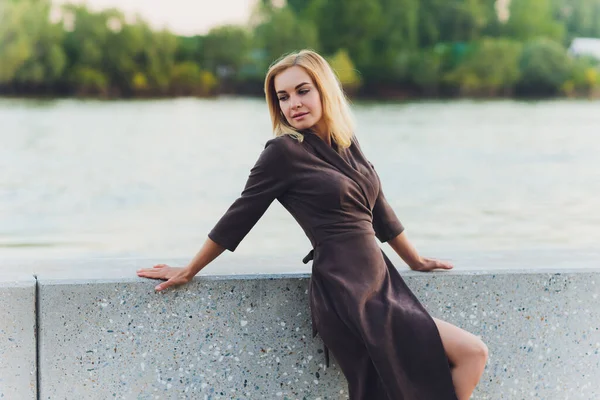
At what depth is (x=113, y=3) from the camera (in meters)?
54.9

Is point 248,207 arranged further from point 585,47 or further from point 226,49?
point 585,47

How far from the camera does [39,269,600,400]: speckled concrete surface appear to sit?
2945 mm

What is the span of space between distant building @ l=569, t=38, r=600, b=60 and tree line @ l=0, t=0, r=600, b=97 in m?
0.40

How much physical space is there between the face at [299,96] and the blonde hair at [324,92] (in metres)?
0.02

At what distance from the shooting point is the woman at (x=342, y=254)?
2.79 metres

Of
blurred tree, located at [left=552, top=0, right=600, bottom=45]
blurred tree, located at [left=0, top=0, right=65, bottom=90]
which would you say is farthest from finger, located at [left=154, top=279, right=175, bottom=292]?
blurred tree, located at [left=552, top=0, right=600, bottom=45]

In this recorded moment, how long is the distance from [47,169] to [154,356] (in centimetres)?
2428

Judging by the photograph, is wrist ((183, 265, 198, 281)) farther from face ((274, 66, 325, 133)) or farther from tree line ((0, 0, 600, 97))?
tree line ((0, 0, 600, 97))

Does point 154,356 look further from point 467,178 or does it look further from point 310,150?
point 467,178

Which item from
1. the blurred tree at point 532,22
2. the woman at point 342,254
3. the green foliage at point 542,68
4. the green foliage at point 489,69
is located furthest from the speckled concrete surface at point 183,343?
the blurred tree at point 532,22

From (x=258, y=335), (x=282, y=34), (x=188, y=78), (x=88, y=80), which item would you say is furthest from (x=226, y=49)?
(x=258, y=335)

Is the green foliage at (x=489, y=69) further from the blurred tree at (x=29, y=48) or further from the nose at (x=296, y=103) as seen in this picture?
the nose at (x=296, y=103)

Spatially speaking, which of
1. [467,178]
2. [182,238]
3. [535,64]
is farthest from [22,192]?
[535,64]

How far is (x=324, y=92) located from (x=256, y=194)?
1.37 feet
